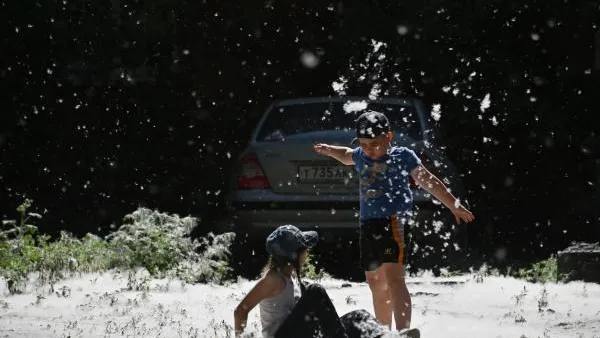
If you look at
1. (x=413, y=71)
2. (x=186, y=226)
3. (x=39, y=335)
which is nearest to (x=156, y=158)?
(x=413, y=71)

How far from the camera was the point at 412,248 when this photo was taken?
9055 millimetres

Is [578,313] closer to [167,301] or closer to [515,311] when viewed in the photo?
[515,311]

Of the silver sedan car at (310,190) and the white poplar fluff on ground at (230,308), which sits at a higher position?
the silver sedan car at (310,190)

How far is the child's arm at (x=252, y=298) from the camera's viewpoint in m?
4.87

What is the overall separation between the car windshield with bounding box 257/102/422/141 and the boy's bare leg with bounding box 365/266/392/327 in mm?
2987

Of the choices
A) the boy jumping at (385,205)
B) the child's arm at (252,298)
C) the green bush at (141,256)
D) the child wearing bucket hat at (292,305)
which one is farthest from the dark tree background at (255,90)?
the child's arm at (252,298)

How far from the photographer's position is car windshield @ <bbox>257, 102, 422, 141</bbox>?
30.1 feet

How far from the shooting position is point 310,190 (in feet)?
28.4

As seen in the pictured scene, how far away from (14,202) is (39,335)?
290 inches

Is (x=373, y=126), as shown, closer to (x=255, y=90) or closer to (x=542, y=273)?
(x=542, y=273)

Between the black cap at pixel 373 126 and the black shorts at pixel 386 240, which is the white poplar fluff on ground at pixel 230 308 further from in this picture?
the black cap at pixel 373 126

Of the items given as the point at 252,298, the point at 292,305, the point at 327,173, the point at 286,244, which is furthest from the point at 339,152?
the point at 327,173

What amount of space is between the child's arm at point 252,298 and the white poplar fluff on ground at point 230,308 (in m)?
1.12

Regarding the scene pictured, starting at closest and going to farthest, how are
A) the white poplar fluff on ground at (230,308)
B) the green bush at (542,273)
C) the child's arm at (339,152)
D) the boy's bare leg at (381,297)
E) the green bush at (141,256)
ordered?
the boy's bare leg at (381,297) < the child's arm at (339,152) < the white poplar fluff on ground at (230,308) < the green bush at (141,256) < the green bush at (542,273)
